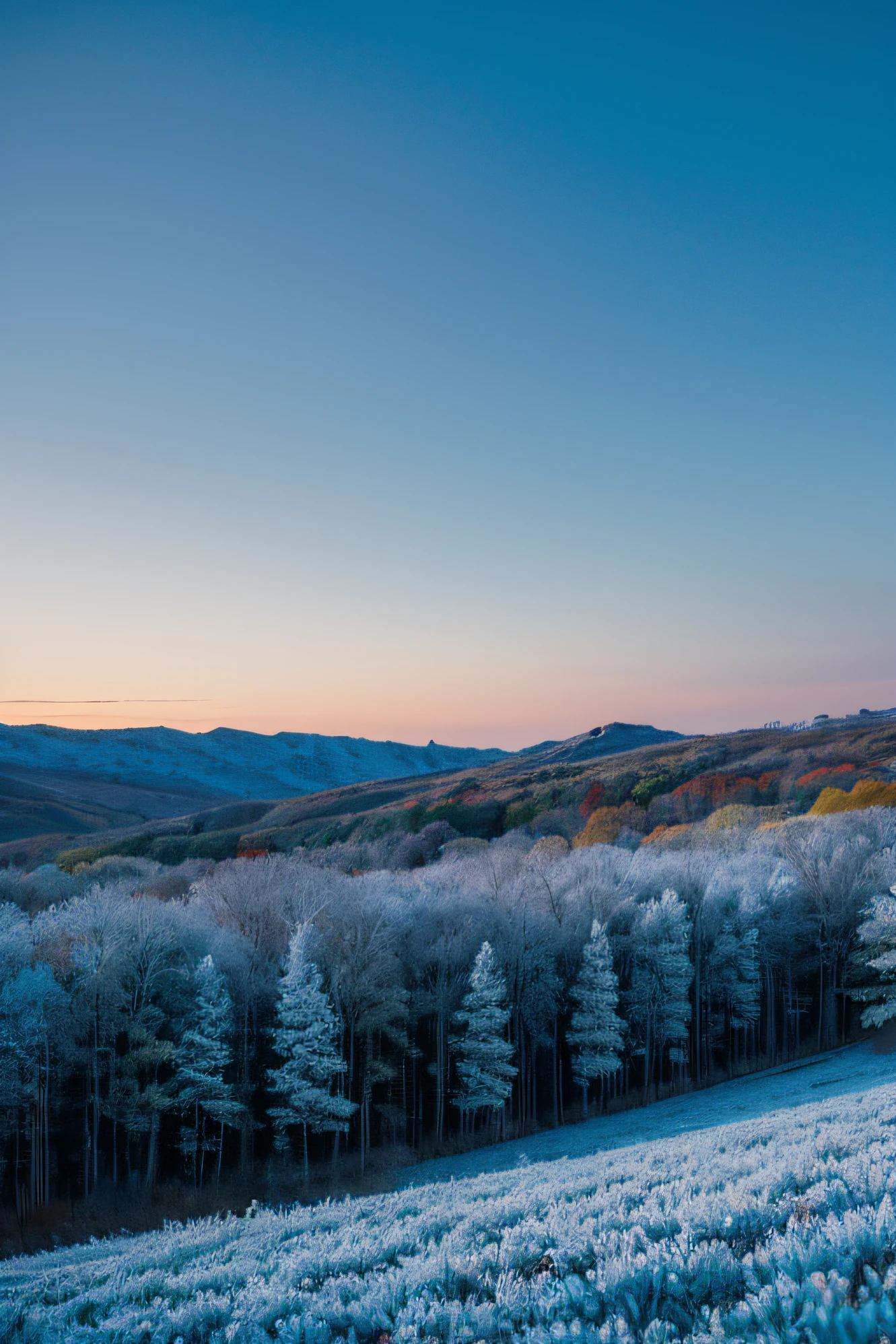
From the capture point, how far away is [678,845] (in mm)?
68688

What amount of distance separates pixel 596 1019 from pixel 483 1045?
6807mm

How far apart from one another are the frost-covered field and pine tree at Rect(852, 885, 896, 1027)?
2839 centimetres

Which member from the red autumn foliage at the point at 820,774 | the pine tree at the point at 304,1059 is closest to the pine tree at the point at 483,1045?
the pine tree at the point at 304,1059

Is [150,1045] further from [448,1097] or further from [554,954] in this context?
[554,954]

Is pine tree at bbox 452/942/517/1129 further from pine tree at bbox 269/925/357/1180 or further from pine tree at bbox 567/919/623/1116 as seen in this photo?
pine tree at bbox 269/925/357/1180

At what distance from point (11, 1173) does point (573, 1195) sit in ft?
87.6

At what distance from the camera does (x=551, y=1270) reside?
22.4ft

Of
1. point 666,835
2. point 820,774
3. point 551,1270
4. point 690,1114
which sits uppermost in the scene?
point 551,1270

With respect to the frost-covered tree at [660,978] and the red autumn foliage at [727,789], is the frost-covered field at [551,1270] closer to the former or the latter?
the frost-covered tree at [660,978]

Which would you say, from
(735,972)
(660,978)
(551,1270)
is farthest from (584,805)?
(551,1270)

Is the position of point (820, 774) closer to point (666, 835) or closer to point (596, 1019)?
point (666, 835)

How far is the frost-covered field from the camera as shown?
550cm

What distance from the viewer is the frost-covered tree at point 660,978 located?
3909cm

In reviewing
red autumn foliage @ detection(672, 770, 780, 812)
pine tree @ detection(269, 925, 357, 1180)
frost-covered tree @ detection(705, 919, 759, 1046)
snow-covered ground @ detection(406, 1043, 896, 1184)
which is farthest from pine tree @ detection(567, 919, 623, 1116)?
red autumn foliage @ detection(672, 770, 780, 812)
